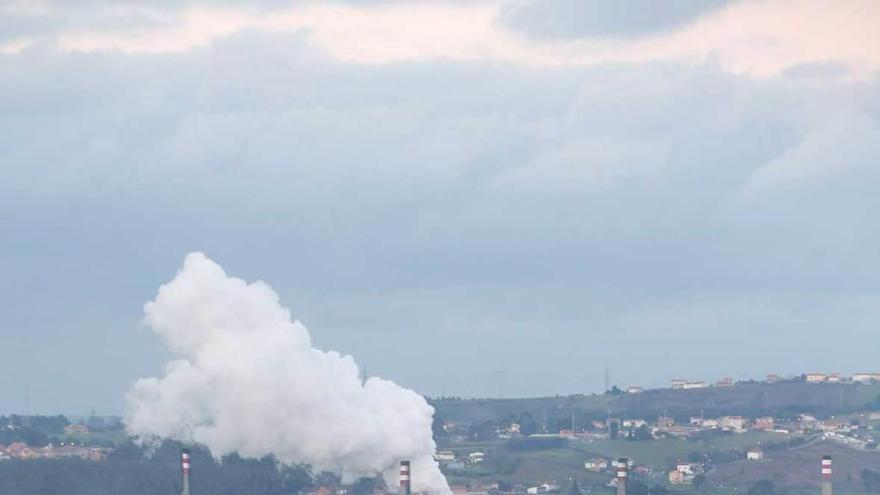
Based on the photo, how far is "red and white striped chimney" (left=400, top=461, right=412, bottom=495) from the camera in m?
128

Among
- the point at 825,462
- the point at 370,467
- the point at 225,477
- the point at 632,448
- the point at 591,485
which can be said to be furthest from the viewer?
the point at 632,448

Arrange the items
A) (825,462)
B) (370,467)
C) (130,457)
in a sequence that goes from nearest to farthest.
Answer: (370,467)
(825,462)
(130,457)

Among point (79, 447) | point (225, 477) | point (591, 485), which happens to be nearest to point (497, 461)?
point (591, 485)

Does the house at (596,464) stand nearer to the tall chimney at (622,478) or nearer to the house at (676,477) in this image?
the house at (676,477)

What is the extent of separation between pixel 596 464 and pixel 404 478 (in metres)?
66.4

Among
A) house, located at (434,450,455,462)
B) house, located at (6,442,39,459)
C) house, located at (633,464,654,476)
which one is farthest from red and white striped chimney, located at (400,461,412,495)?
house, located at (633,464,654,476)

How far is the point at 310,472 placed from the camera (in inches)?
5197

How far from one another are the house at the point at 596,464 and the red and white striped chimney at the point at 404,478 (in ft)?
205

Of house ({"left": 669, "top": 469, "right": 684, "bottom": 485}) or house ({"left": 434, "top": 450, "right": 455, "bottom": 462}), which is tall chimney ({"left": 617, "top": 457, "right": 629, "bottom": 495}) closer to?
house ({"left": 669, "top": 469, "right": 684, "bottom": 485})

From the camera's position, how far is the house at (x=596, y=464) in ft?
619

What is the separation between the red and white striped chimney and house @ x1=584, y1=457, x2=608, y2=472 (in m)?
62.6

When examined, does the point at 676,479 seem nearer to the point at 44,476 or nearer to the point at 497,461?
the point at 497,461

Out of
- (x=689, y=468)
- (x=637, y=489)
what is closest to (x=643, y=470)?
(x=689, y=468)

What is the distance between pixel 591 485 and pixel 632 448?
21301 millimetres
